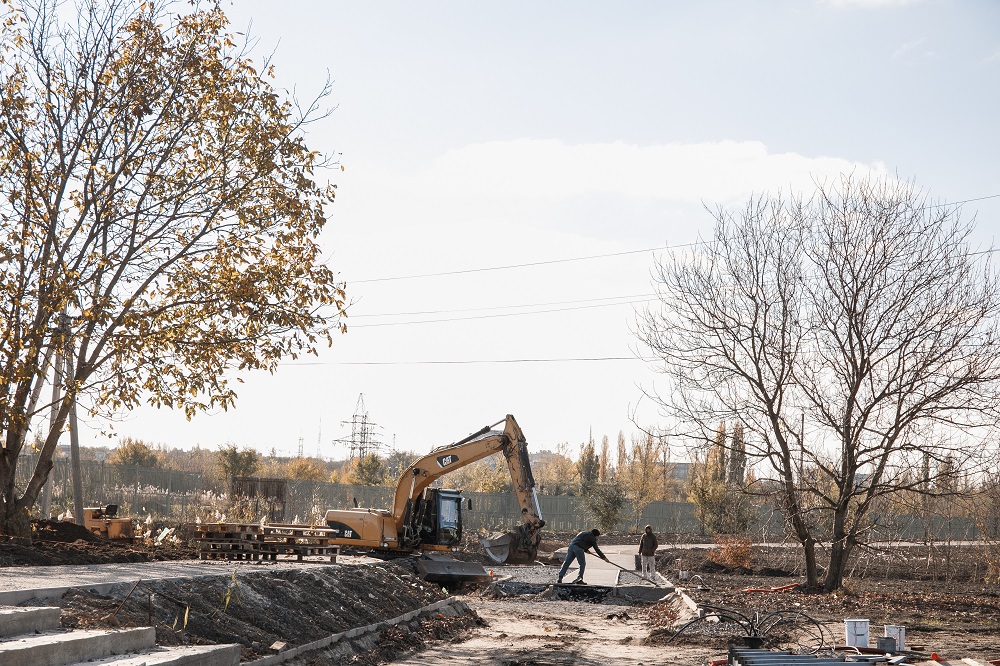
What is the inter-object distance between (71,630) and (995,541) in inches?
893

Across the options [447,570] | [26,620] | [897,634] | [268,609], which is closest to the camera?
[26,620]

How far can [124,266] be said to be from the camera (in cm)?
1673

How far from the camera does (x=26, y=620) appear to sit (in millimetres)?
7918

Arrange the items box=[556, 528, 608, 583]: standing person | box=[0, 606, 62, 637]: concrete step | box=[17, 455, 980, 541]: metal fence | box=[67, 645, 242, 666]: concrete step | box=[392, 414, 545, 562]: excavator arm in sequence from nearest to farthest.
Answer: box=[0, 606, 62, 637]: concrete step < box=[67, 645, 242, 666]: concrete step < box=[556, 528, 608, 583]: standing person < box=[392, 414, 545, 562]: excavator arm < box=[17, 455, 980, 541]: metal fence

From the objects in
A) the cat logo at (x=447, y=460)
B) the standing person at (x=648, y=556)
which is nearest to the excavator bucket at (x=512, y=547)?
the cat logo at (x=447, y=460)

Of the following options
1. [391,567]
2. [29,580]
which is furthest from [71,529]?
[29,580]

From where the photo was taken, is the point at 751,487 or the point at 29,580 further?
the point at 751,487

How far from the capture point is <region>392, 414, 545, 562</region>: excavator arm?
953 inches

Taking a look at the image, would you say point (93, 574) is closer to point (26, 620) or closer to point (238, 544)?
point (26, 620)

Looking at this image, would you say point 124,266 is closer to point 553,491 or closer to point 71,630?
point 71,630

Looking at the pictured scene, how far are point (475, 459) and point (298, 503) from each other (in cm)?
2205

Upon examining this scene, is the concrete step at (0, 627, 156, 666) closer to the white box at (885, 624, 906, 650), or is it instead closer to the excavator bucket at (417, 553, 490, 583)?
the white box at (885, 624, 906, 650)

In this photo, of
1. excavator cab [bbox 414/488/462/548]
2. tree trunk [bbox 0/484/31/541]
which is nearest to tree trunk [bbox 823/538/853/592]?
excavator cab [bbox 414/488/462/548]

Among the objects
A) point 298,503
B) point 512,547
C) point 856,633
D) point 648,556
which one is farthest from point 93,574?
point 298,503
